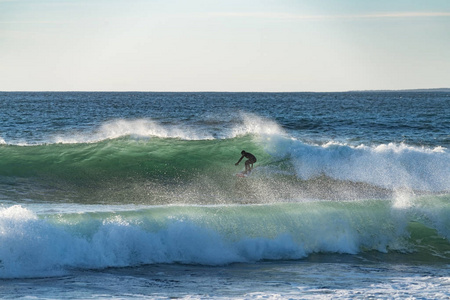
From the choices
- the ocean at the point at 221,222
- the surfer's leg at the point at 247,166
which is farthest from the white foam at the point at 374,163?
the surfer's leg at the point at 247,166

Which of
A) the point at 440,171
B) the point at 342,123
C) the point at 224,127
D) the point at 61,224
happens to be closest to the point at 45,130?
the point at 224,127

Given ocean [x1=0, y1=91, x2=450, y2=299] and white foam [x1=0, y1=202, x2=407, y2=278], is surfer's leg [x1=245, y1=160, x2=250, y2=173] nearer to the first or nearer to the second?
ocean [x1=0, y1=91, x2=450, y2=299]

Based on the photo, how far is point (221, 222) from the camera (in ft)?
37.9

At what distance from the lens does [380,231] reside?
12273 millimetres

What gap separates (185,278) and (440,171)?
12.7 metres

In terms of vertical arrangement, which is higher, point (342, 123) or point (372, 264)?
point (342, 123)

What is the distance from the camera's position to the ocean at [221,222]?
9062 millimetres

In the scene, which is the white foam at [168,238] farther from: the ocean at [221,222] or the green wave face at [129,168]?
the green wave face at [129,168]

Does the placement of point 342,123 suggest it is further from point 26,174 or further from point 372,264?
point 372,264

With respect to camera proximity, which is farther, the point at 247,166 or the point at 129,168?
the point at 129,168

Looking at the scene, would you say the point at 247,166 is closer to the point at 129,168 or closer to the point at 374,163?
the point at 129,168

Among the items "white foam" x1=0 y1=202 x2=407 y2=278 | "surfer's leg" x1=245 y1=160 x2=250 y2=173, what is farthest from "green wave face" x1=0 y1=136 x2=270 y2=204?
"white foam" x1=0 y1=202 x2=407 y2=278

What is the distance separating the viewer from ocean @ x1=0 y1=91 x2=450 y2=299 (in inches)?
357

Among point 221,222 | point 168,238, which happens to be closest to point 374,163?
point 221,222
